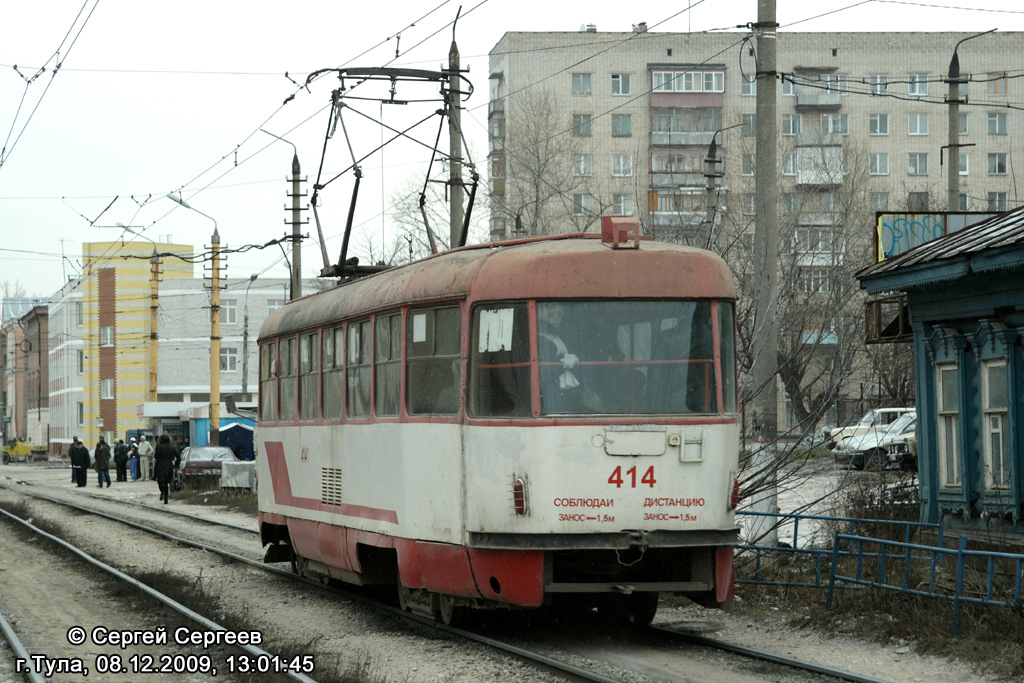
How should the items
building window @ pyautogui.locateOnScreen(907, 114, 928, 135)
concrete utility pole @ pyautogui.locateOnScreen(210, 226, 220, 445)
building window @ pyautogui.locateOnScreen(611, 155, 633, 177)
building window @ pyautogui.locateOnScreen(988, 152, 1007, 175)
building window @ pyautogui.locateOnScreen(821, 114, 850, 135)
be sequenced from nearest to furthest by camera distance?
concrete utility pole @ pyautogui.locateOnScreen(210, 226, 220, 445) < building window @ pyautogui.locateOnScreen(611, 155, 633, 177) < building window @ pyautogui.locateOnScreen(821, 114, 850, 135) < building window @ pyautogui.locateOnScreen(907, 114, 928, 135) < building window @ pyautogui.locateOnScreen(988, 152, 1007, 175)

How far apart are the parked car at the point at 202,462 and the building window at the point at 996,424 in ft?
79.5

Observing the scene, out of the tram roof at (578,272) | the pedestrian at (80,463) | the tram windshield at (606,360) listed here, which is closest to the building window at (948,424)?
the tram roof at (578,272)

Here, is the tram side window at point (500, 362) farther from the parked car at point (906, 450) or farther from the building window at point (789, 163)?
the building window at point (789, 163)

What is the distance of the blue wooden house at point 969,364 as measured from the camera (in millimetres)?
12297

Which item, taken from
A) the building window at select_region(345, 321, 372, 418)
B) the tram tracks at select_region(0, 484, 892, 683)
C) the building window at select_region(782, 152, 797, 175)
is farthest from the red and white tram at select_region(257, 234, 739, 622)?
the building window at select_region(782, 152, 797, 175)

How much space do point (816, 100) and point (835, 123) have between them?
5.91 feet

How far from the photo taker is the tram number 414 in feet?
29.3

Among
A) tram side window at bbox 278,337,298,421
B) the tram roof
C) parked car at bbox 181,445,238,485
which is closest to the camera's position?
the tram roof

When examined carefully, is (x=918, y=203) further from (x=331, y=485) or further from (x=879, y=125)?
(x=331, y=485)

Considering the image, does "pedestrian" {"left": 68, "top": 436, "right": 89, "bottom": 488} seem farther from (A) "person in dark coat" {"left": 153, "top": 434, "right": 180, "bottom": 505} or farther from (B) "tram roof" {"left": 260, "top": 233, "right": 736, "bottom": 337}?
(B) "tram roof" {"left": 260, "top": 233, "right": 736, "bottom": 337}

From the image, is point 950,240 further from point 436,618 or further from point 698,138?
point 698,138

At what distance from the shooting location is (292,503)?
13289 mm

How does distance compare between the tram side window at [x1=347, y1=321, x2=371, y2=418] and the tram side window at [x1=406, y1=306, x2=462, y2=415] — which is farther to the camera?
the tram side window at [x1=347, y1=321, x2=371, y2=418]

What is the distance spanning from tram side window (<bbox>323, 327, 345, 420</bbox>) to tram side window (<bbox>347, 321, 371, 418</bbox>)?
0.24m
